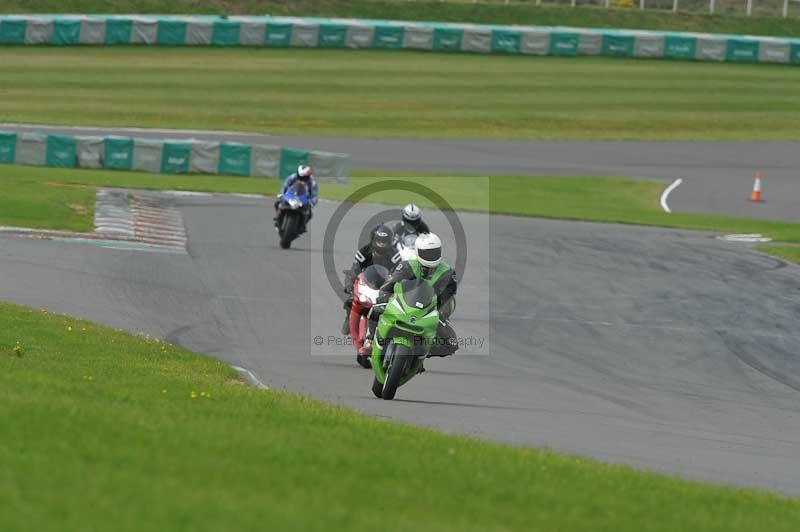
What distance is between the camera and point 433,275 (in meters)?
13.9

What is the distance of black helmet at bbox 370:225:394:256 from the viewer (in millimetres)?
15812

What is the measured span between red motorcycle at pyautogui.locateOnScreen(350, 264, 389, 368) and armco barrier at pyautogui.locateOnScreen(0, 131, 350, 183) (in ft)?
88.3

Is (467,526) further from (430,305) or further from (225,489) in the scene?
(430,305)

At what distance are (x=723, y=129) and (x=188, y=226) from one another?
113 feet

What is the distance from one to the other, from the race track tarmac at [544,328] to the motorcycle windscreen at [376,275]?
3.49ft

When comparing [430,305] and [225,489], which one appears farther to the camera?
[430,305]

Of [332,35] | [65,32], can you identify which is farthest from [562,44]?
[65,32]

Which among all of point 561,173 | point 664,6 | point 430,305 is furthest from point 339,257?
point 664,6

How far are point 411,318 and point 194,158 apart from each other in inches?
1217

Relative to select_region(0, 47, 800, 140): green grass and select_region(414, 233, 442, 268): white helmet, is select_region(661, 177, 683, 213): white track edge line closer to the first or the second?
select_region(0, 47, 800, 140): green grass

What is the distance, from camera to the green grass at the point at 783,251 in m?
27.9

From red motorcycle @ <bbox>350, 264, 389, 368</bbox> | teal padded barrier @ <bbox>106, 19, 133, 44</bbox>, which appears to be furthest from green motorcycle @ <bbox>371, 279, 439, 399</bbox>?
teal padded barrier @ <bbox>106, 19, 133, 44</bbox>

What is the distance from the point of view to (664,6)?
77000mm

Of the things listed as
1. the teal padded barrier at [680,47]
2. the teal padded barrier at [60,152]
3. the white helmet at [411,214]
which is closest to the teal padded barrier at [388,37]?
the teal padded barrier at [680,47]
